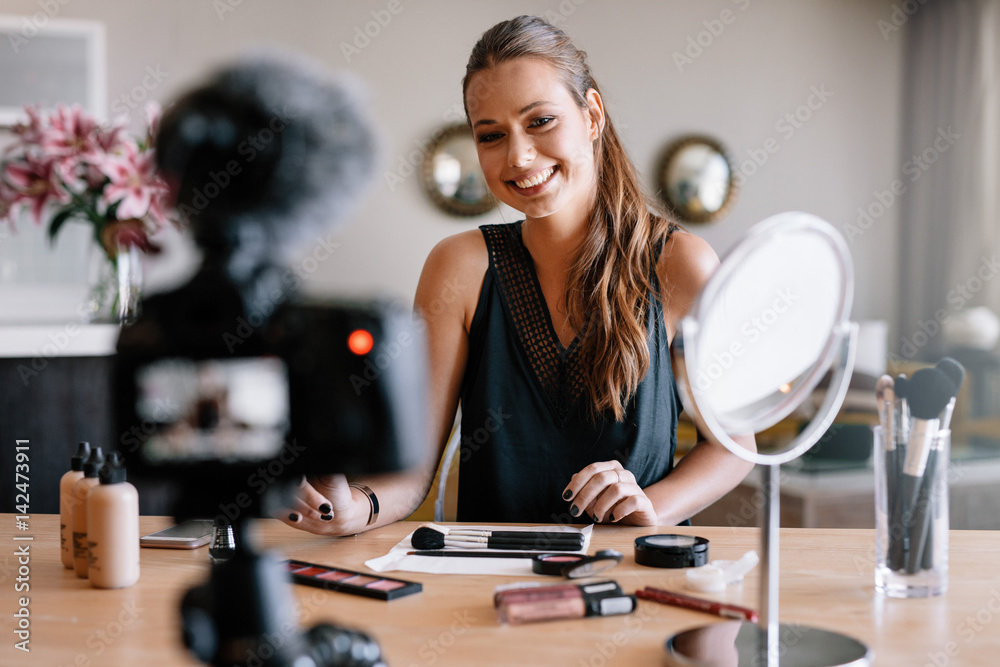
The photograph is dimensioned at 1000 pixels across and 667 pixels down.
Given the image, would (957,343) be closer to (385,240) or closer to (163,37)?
(385,240)

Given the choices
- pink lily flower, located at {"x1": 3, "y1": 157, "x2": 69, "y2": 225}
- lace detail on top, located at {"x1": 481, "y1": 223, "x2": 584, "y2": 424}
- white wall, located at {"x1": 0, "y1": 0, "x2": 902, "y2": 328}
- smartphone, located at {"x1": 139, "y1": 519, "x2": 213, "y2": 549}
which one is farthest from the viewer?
white wall, located at {"x1": 0, "y1": 0, "x2": 902, "y2": 328}

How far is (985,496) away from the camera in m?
3.63

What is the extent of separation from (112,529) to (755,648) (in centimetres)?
62

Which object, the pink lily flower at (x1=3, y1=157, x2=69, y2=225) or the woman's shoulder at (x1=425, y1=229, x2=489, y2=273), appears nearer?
the woman's shoulder at (x1=425, y1=229, x2=489, y2=273)

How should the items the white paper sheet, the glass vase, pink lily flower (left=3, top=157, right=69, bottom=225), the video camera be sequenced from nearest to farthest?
1. the video camera
2. the white paper sheet
3. pink lily flower (left=3, top=157, right=69, bottom=225)
4. the glass vase

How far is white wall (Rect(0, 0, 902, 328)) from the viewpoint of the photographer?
3.55 meters

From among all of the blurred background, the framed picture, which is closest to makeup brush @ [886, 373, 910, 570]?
the blurred background

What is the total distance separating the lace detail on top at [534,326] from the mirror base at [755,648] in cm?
71

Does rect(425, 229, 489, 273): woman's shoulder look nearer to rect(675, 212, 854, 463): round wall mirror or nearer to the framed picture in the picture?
rect(675, 212, 854, 463): round wall mirror

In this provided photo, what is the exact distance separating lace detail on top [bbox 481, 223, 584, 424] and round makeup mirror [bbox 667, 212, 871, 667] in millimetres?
748

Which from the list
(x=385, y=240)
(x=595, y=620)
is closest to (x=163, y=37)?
(x=385, y=240)

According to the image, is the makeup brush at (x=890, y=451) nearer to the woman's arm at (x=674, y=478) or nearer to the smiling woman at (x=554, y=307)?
the woman's arm at (x=674, y=478)

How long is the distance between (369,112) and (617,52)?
3.86m

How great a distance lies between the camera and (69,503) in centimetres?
90
